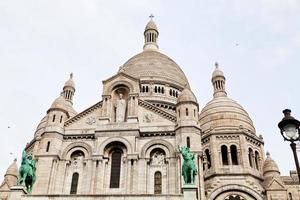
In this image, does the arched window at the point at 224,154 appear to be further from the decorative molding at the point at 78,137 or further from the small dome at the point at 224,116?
the decorative molding at the point at 78,137

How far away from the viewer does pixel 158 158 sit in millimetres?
28469

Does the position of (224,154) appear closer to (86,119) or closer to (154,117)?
(154,117)

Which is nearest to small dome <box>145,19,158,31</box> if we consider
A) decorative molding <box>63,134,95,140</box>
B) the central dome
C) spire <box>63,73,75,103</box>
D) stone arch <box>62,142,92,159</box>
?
the central dome

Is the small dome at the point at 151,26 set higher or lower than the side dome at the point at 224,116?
higher

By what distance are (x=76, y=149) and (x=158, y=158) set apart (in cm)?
622

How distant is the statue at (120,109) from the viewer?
30703 mm

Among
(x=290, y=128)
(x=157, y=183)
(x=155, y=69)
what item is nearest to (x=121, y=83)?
(x=157, y=183)

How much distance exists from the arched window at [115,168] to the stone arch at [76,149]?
1845 millimetres

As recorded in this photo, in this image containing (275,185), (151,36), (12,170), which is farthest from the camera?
(151,36)

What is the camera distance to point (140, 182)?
27.0m

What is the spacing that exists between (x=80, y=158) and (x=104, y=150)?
1993mm

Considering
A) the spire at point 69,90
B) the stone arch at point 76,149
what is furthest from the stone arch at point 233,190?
the spire at point 69,90

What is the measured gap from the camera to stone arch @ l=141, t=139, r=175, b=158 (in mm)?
28266

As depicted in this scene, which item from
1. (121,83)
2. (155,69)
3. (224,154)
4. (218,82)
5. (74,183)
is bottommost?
(74,183)
